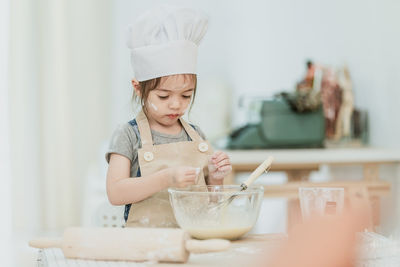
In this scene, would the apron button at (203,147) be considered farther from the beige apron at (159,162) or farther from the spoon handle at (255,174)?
the spoon handle at (255,174)

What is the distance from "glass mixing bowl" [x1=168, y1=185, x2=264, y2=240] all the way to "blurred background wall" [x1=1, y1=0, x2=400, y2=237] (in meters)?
2.57

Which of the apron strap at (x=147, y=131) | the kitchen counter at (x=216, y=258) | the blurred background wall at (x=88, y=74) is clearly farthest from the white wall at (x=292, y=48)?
the kitchen counter at (x=216, y=258)

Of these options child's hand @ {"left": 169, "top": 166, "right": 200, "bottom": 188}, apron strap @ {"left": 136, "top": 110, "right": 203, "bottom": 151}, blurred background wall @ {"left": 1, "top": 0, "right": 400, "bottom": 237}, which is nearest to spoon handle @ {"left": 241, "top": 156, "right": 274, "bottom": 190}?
child's hand @ {"left": 169, "top": 166, "right": 200, "bottom": 188}

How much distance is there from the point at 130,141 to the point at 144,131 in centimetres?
4

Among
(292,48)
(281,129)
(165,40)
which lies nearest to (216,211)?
(165,40)

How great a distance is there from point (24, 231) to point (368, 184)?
2440mm

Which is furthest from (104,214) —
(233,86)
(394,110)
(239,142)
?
(233,86)

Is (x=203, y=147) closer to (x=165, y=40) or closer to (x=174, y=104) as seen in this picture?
(x=174, y=104)

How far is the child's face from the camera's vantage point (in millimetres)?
1187

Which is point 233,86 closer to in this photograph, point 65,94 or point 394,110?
point 65,94

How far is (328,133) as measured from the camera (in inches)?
124

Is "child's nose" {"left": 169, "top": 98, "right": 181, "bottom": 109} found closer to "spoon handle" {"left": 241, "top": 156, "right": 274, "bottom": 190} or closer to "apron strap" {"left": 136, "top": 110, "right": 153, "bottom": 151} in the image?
"apron strap" {"left": 136, "top": 110, "right": 153, "bottom": 151}

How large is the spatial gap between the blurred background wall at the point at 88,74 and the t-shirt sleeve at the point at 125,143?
247 cm

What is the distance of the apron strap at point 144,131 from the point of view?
4.06 ft
